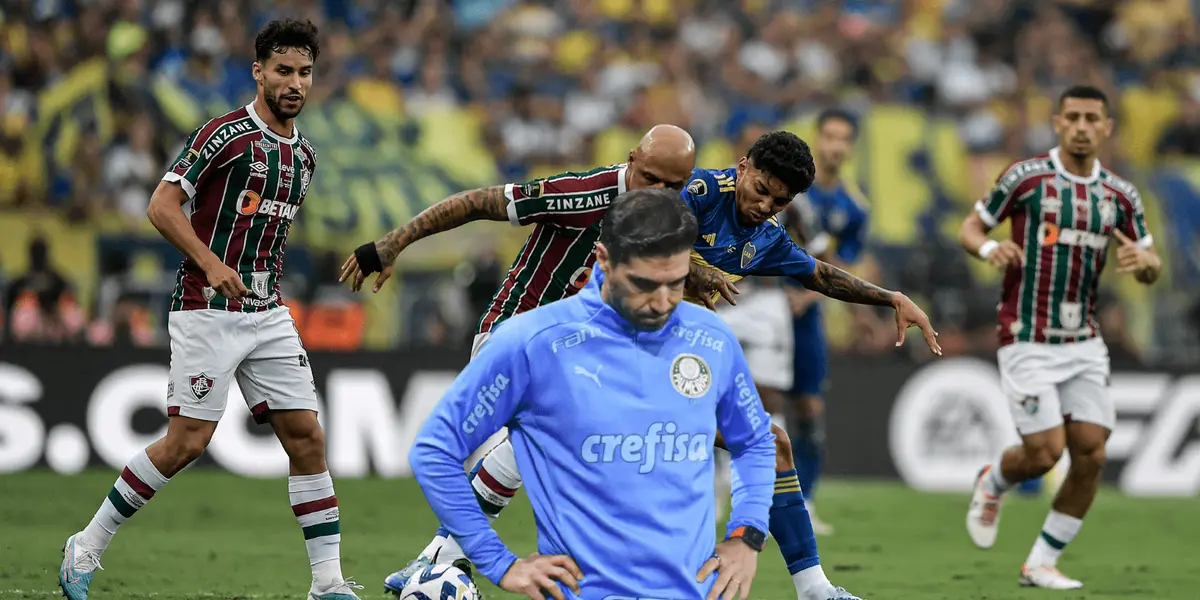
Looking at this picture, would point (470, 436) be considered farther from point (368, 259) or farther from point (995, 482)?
point (995, 482)

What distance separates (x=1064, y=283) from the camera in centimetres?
919

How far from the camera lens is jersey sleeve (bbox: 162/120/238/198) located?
696cm

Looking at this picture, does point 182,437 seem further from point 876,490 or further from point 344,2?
point 344,2

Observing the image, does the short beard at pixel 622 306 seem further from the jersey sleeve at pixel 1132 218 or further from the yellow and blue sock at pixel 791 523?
the jersey sleeve at pixel 1132 218

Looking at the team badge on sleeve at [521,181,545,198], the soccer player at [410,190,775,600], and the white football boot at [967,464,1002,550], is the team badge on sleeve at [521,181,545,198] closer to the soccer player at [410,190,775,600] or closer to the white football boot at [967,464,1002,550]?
the soccer player at [410,190,775,600]

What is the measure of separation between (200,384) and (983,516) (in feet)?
18.1

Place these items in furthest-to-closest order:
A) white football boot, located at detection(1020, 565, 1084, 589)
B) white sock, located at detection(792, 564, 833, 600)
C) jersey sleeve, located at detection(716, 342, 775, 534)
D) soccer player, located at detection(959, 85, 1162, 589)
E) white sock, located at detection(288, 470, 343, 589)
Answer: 1. soccer player, located at detection(959, 85, 1162, 589)
2. white football boot, located at detection(1020, 565, 1084, 589)
3. white sock, located at detection(288, 470, 343, 589)
4. white sock, located at detection(792, 564, 833, 600)
5. jersey sleeve, located at detection(716, 342, 775, 534)

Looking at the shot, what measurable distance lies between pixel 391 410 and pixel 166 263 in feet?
11.4

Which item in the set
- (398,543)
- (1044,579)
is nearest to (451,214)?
(398,543)

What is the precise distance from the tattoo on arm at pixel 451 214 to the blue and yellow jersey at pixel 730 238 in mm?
916

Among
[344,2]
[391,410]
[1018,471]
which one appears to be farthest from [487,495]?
[344,2]

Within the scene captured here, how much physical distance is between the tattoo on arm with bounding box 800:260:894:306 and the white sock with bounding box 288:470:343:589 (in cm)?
259

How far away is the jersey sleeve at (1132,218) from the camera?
365 inches

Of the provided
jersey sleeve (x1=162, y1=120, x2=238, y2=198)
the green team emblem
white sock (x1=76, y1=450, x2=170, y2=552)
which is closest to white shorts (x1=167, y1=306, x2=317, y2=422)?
white sock (x1=76, y1=450, x2=170, y2=552)
